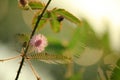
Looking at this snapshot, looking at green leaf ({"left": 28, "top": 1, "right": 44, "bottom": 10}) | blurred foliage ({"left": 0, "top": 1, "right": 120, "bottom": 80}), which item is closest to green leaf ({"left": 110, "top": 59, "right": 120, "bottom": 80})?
blurred foliage ({"left": 0, "top": 1, "right": 120, "bottom": 80})

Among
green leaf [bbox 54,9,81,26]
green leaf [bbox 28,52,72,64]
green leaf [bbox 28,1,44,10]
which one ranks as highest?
green leaf [bbox 54,9,81,26]

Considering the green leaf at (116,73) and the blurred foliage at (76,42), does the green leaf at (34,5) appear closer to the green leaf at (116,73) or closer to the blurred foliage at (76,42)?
the blurred foliage at (76,42)

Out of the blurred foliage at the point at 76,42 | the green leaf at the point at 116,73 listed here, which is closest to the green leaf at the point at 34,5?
the blurred foliage at the point at 76,42

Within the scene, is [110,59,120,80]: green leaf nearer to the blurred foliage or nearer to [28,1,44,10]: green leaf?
the blurred foliage
